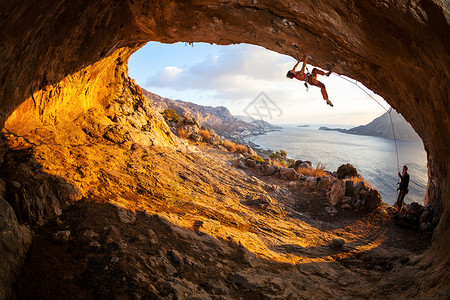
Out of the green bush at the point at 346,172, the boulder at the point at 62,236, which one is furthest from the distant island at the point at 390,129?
the boulder at the point at 62,236

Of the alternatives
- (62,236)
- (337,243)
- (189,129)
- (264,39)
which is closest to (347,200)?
(337,243)

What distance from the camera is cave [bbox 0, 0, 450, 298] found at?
330 centimetres

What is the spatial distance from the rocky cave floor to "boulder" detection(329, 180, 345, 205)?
51.4 inches

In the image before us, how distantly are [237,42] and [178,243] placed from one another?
585 centimetres

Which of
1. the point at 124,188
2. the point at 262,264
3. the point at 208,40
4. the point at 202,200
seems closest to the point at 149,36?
the point at 208,40

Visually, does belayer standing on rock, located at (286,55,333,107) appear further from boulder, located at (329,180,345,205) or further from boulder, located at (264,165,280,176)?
boulder, located at (264,165,280,176)

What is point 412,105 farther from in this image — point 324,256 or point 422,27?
point 324,256

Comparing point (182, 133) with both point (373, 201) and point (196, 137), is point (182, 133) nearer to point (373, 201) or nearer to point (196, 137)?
point (196, 137)

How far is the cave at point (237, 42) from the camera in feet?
10.8

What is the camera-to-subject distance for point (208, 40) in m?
6.31

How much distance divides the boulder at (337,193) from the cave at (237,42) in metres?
2.87

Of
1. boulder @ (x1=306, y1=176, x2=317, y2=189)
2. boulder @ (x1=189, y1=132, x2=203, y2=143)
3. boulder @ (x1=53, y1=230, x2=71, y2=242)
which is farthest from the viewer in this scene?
boulder @ (x1=189, y1=132, x2=203, y2=143)

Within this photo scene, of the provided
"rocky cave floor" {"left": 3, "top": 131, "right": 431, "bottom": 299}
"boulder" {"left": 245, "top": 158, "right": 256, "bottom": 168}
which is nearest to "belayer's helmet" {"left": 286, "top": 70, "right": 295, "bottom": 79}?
"rocky cave floor" {"left": 3, "top": 131, "right": 431, "bottom": 299}

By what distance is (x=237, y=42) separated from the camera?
6.16 m
